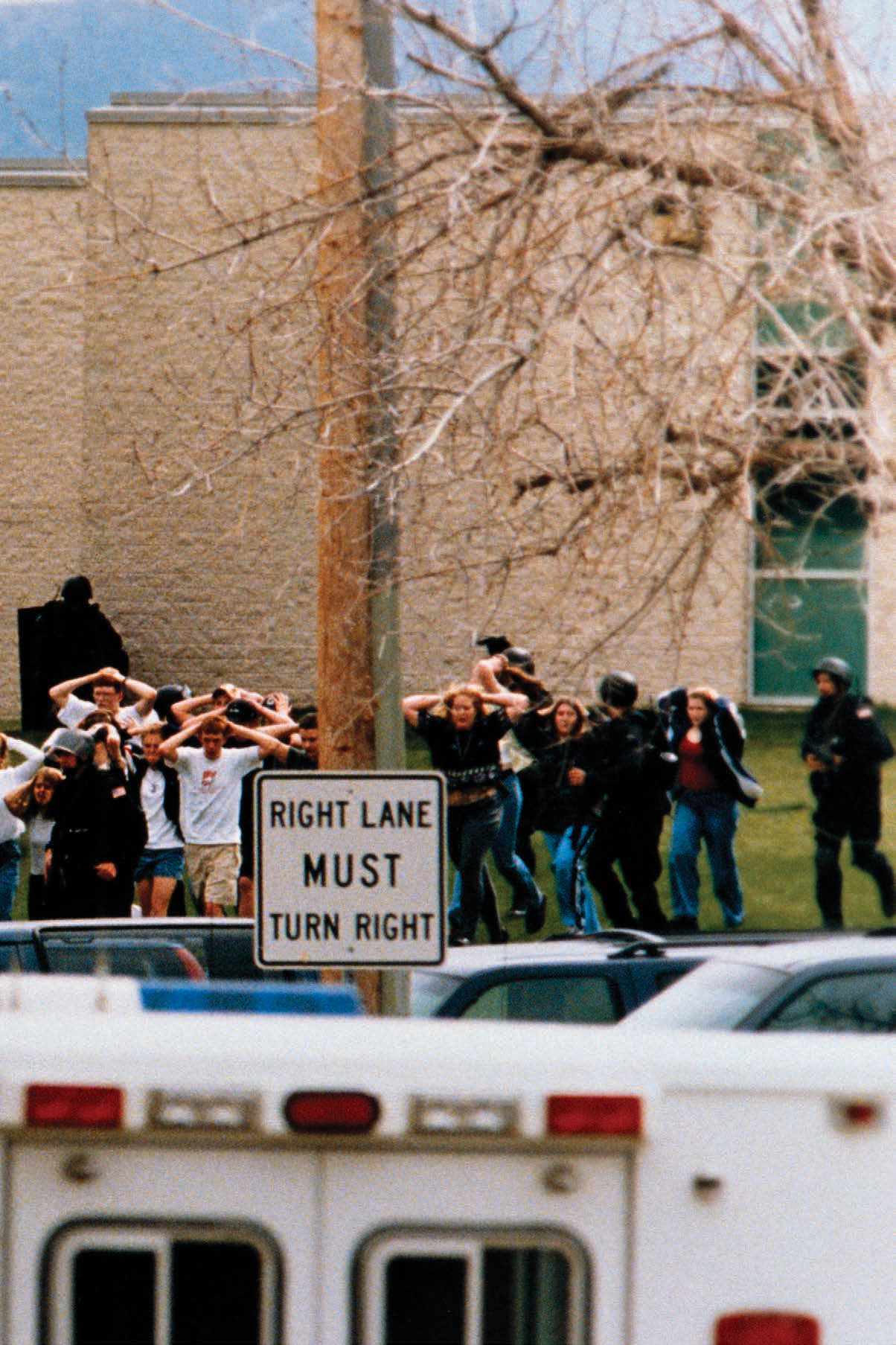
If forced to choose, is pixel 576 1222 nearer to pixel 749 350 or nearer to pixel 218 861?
pixel 749 350

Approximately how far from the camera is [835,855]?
42.0 ft

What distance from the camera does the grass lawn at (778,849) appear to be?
13703 millimetres

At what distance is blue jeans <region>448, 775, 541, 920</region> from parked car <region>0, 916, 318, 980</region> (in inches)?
175

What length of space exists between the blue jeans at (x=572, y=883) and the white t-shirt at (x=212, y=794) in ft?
6.68

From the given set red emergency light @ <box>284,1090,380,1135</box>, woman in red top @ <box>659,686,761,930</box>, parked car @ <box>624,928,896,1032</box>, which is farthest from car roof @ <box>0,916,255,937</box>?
red emergency light @ <box>284,1090,380,1135</box>

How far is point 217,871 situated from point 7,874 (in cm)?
133

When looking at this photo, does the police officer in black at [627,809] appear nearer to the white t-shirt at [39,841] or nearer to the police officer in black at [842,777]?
the police officer in black at [842,777]

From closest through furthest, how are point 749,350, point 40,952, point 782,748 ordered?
point 40,952, point 749,350, point 782,748

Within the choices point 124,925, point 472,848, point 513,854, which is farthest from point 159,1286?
point 513,854

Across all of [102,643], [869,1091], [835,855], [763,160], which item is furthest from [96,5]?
[869,1091]

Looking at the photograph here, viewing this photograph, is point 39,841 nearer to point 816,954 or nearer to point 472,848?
point 472,848

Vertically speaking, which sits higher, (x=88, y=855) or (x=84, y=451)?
(x=84, y=451)

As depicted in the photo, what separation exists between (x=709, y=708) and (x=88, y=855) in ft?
13.1

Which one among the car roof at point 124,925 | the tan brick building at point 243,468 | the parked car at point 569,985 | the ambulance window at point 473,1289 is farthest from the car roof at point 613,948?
the ambulance window at point 473,1289
